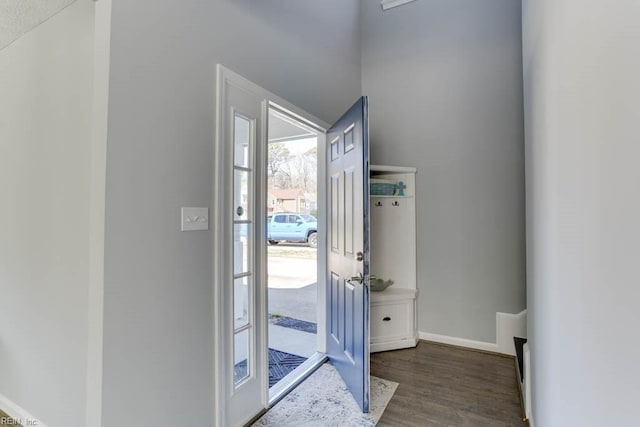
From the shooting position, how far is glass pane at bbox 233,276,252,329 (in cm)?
194

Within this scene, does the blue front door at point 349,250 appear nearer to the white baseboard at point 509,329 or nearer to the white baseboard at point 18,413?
the white baseboard at point 509,329

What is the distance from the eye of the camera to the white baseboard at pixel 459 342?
3.07 metres

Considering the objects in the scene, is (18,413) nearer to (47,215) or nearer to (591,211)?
(47,215)

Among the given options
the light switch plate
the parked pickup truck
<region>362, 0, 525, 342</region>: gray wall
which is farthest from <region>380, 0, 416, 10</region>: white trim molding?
the parked pickup truck

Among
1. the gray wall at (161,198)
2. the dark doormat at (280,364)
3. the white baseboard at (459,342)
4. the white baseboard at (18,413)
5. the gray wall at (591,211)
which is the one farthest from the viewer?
the white baseboard at (459,342)

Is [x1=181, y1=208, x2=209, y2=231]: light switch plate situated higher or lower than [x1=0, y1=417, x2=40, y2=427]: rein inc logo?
higher

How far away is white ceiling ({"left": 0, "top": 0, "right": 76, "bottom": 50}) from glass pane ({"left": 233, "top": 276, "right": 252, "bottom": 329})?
5.82ft

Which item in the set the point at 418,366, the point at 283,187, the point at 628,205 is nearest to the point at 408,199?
the point at 418,366

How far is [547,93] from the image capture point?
1.30 meters

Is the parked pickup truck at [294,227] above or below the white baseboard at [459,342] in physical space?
above

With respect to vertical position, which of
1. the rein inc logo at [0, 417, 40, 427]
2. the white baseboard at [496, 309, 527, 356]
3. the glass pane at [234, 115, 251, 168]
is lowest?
the rein inc logo at [0, 417, 40, 427]

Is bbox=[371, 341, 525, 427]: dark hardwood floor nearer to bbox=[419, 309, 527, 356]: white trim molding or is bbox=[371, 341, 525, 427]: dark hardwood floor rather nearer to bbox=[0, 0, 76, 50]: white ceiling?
bbox=[419, 309, 527, 356]: white trim molding

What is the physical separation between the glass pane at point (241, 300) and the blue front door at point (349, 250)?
0.77 meters

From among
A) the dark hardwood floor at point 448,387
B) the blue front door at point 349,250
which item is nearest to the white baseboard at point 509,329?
the dark hardwood floor at point 448,387
